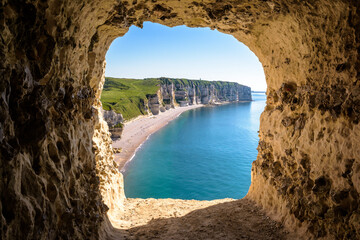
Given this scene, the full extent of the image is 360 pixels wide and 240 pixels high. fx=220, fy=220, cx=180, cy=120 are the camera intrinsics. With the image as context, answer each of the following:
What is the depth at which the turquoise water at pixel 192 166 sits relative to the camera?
35.6m

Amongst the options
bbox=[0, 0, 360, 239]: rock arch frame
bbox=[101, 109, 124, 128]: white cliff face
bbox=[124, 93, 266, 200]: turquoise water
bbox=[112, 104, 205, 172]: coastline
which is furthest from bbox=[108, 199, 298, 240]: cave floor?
bbox=[101, 109, 124, 128]: white cliff face

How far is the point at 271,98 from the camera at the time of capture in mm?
13906

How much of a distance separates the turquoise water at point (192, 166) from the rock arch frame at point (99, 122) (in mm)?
22689

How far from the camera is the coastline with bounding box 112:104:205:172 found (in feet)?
154

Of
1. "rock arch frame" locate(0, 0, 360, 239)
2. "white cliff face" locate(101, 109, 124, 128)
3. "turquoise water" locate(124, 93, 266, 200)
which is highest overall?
"rock arch frame" locate(0, 0, 360, 239)

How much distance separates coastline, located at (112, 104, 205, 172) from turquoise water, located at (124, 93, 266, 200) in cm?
156

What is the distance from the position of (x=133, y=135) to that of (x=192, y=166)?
24221 millimetres

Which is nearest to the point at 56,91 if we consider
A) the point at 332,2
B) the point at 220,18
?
the point at 220,18

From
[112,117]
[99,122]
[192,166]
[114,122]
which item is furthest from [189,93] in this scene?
[99,122]

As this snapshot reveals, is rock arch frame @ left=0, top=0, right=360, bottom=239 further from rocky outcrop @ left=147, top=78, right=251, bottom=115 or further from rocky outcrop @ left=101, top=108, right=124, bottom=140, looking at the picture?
rocky outcrop @ left=147, top=78, right=251, bottom=115

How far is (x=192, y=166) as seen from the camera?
152ft

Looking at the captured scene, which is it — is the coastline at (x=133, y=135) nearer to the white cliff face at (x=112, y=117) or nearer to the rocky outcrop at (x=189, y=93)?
the white cliff face at (x=112, y=117)

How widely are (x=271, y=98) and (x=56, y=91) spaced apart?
11.9 m

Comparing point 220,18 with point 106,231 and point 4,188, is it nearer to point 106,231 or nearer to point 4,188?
point 4,188
